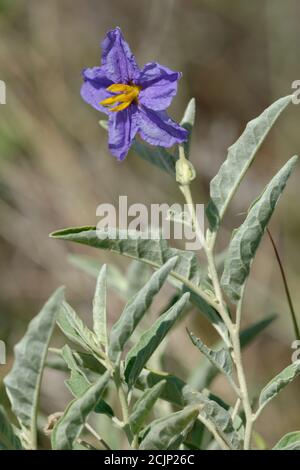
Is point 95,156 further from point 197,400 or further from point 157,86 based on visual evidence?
point 197,400

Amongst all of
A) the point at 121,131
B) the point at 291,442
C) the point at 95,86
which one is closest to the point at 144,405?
the point at 291,442

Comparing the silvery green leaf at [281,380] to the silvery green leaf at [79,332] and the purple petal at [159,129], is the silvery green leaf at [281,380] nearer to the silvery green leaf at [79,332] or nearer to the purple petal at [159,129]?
the silvery green leaf at [79,332]

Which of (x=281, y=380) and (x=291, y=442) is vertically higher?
(x=281, y=380)

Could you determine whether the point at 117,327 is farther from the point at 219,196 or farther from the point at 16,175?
the point at 16,175

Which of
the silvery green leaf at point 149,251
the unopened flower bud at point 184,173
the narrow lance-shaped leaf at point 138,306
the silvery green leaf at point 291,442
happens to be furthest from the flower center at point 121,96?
the silvery green leaf at point 291,442

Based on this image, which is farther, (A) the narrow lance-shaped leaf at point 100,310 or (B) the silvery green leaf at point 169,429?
(A) the narrow lance-shaped leaf at point 100,310

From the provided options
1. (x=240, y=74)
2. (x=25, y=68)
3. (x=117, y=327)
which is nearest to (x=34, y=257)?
(x=25, y=68)
